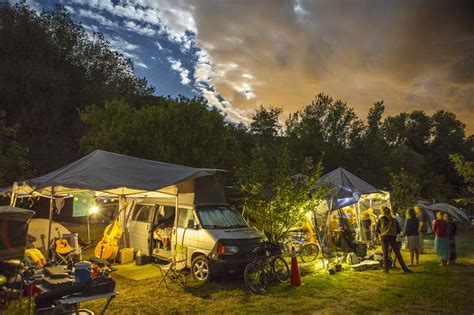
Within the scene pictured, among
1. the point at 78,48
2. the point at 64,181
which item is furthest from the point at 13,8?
the point at 64,181

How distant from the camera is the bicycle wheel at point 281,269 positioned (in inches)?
365

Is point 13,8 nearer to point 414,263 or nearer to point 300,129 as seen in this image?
point 300,129

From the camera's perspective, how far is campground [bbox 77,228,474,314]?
734 centimetres

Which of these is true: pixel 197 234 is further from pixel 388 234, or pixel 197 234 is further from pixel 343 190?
pixel 343 190

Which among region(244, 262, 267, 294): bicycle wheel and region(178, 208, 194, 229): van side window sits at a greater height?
region(178, 208, 194, 229): van side window

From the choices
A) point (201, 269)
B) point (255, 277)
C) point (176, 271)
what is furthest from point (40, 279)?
point (255, 277)

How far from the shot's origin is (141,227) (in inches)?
461

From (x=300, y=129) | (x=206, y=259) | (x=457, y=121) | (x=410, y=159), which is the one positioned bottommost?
(x=206, y=259)

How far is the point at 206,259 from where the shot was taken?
9.18 metres

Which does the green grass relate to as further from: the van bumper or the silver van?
the silver van

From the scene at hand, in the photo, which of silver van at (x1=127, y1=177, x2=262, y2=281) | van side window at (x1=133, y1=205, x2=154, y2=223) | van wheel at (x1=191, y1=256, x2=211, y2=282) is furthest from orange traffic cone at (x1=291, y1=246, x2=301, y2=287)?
van side window at (x1=133, y1=205, x2=154, y2=223)

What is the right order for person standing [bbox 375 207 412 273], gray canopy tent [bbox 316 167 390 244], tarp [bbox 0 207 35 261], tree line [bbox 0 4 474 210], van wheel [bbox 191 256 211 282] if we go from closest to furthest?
1. tarp [bbox 0 207 35 261]
2. van wheel [bbox 191 256 211 282]
3. person standing [bbox 375 207 412 273]
4. gray canopy tent [bbox 316 167 390 244]
5. tree line [bbox 0 4 474 210]

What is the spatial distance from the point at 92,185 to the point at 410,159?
3688cm

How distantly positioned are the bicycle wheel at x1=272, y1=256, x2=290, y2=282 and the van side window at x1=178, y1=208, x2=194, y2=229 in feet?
8.41
